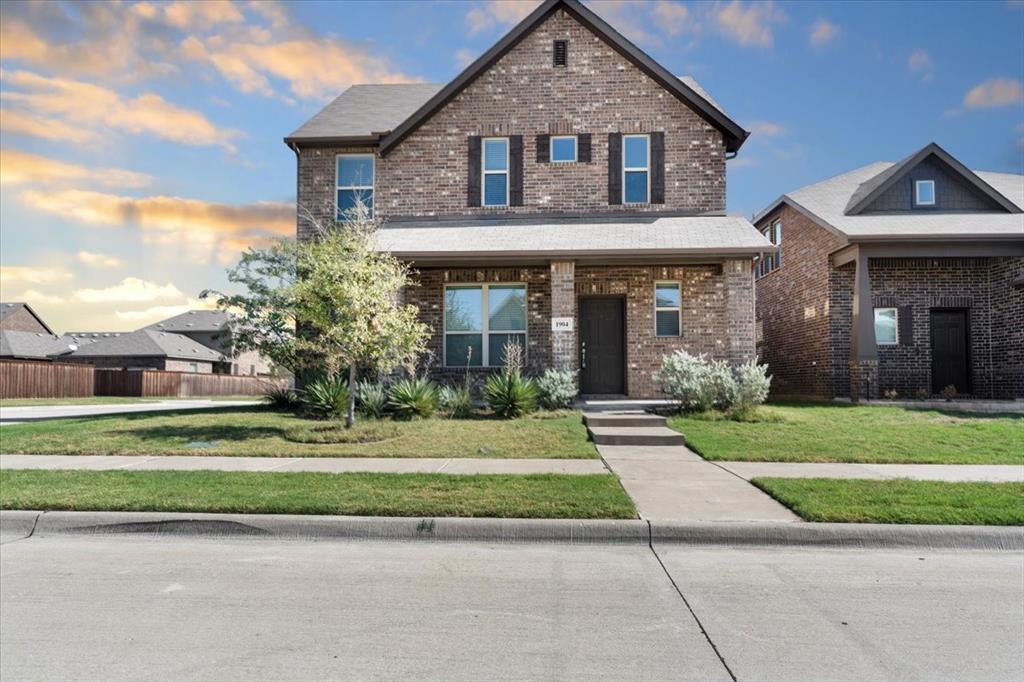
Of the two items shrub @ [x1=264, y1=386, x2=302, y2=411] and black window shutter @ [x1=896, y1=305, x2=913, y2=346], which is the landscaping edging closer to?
shrub @ [x1=264, y1=386, x2=302, y2=411]

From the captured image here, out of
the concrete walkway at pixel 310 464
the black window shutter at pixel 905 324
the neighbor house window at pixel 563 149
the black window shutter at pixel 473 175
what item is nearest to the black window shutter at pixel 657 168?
the neighbor house window at pixel 563 149

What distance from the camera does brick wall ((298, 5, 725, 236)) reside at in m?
16.5

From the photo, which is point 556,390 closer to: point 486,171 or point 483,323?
point 483,323

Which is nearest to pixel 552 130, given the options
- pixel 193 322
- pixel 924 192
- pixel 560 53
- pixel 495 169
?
pixel 495 169

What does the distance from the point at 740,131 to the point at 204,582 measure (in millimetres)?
15150

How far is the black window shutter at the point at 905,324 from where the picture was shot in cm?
1803

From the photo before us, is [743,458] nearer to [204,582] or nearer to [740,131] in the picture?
[204,582]

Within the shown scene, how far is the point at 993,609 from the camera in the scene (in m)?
4.42

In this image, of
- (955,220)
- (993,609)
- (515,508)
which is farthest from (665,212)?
(993,609)

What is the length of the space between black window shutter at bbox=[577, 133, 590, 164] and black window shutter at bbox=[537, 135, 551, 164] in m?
0.73

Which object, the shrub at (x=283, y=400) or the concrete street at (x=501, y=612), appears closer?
the concrete street at (x=501, y=612)

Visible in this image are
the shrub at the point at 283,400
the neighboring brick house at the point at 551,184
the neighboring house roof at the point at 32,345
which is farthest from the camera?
the neighboring house roof at the point at 32,345

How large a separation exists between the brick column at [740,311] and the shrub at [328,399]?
808 centimetres

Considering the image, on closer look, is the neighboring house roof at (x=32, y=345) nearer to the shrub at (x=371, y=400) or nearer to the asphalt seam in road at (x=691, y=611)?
the shrub at (x=371, y=400)
